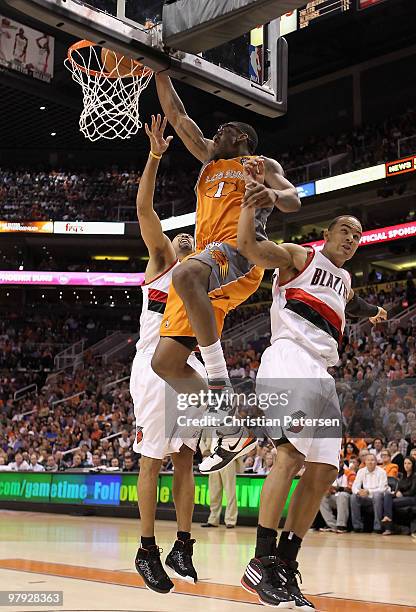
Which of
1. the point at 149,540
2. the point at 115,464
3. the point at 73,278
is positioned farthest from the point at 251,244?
the point at 73,278

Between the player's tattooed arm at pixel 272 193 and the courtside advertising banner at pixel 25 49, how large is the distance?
43.4 feet

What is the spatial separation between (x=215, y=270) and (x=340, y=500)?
7.67 m

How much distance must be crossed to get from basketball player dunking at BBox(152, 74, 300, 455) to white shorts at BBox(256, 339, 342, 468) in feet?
0.94

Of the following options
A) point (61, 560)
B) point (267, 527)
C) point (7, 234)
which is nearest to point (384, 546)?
point (61, 560)

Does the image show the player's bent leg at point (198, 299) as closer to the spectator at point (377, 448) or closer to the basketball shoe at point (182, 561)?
the basketball shoe at point (182, 561)

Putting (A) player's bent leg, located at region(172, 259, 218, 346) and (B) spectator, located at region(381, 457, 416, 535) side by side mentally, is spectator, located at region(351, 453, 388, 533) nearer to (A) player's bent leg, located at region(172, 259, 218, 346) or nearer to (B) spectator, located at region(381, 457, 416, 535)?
(B) spectator, located at region(381, 457, 416, 535)

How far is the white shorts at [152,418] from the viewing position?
5.12 metres

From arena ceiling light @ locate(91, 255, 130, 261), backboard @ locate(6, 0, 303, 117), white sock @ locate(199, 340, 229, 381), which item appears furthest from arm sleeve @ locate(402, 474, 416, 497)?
arena ceiling light @ locate(91, 255, 130, 261)

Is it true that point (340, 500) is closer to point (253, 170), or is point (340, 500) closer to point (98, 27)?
point (253, 170)

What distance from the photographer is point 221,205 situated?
185 inches

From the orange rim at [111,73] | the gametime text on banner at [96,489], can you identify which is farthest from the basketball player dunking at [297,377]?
the gametime text on banner at [96,489]

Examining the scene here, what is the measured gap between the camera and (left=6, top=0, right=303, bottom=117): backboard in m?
4.79

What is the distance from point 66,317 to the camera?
28891mm

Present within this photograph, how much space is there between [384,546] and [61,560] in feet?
13.3
